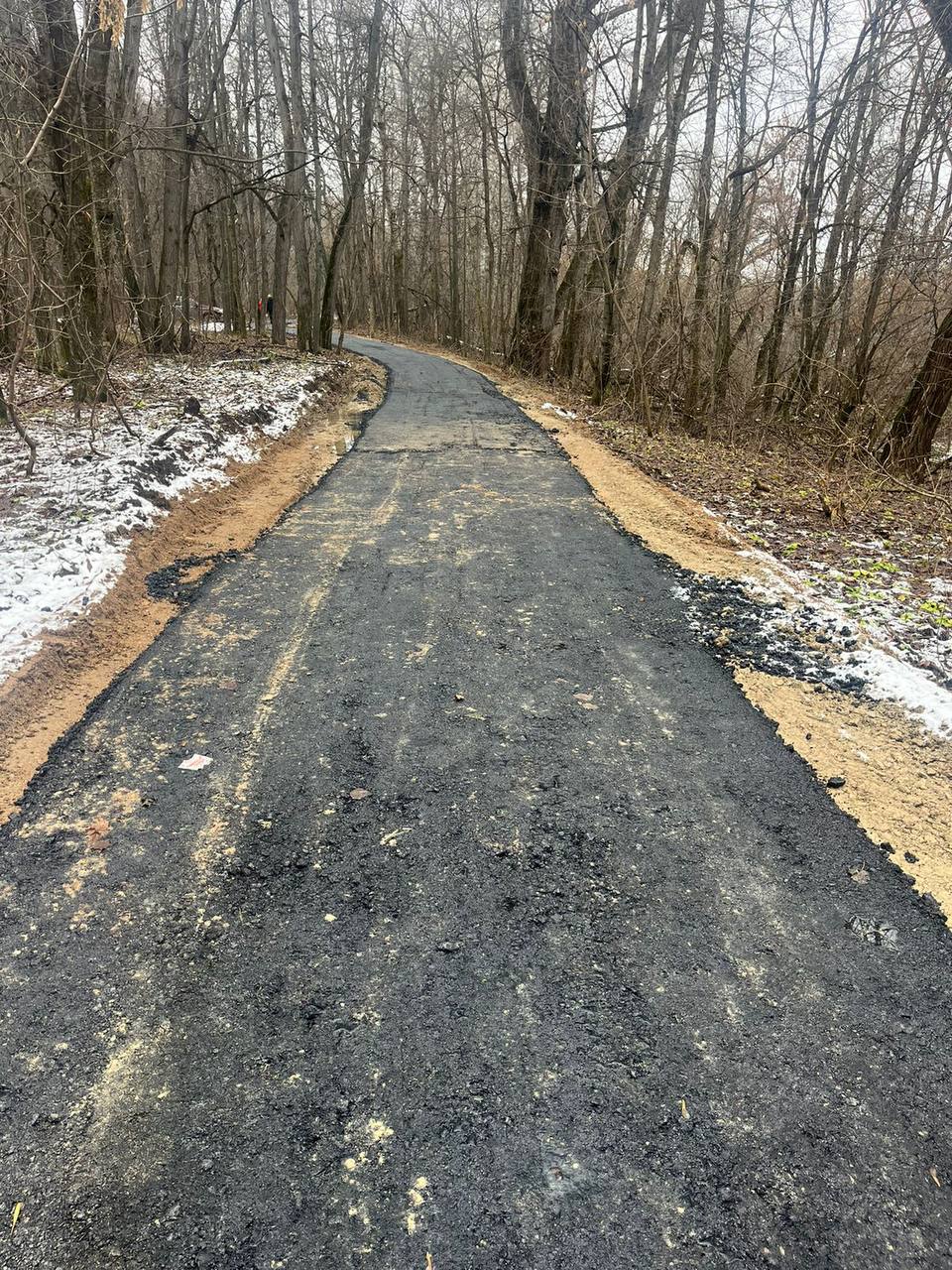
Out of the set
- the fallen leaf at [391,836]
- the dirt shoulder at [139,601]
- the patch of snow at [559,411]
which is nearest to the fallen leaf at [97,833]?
the dirt shoulder at [139,601]

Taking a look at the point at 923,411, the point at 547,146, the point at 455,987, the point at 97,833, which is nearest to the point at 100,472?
the point at 97,833

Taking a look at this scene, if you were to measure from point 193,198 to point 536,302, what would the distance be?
714 inches

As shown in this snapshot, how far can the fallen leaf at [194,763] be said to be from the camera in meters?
3.36

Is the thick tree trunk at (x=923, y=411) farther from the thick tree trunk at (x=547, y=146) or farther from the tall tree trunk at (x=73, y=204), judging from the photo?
the tall tree trunk at (x=73, y=204)

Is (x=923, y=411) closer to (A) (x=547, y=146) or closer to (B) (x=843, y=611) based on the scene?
(B) (x=843, y=611)

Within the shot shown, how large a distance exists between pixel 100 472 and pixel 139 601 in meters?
2.70

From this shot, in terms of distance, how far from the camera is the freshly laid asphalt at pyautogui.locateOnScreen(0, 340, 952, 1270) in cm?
176


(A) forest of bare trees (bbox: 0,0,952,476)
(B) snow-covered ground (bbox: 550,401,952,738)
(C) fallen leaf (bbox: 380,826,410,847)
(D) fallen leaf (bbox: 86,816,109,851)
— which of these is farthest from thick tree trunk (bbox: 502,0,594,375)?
(D) fallen leaf (bbox: 86,816,109,851)

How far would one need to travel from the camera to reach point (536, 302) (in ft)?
67.8

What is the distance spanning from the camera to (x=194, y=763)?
3406mm

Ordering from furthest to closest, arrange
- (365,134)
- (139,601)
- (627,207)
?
(365,134) → (627,207) → (139,601)

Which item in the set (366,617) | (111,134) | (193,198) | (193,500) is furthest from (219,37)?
(366,617)

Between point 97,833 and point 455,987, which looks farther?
point 97,833

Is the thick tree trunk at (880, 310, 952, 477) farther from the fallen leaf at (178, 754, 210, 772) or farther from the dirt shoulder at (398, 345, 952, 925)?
the fallen leaf at (178, 754, 210, 772)
